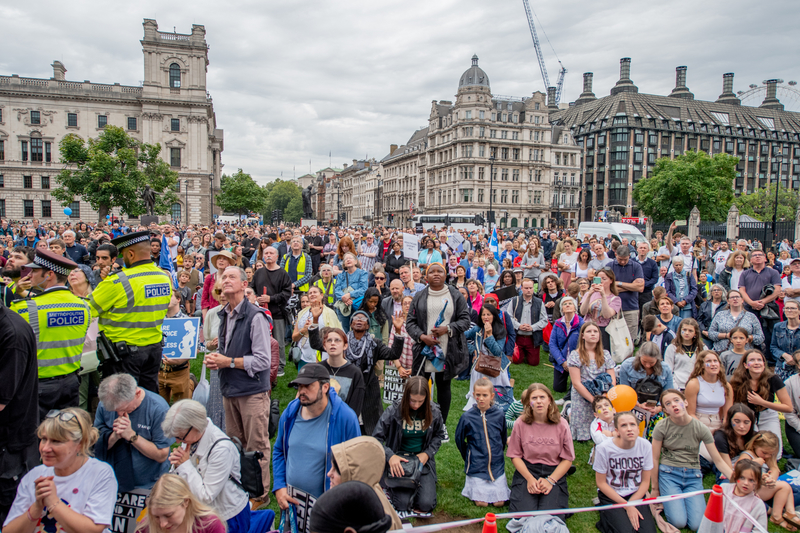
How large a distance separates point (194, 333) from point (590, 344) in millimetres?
4883

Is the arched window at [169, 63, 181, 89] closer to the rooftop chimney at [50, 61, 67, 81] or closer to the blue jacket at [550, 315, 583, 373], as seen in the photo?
the rooftop chimney at [50, 61, 67, 81]

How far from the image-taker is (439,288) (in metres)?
5.80

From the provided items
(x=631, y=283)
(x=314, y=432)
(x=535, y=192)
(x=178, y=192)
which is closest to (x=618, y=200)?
(x=535, y=192)

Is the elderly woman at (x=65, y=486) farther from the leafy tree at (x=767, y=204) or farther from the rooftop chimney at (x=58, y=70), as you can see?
the rooftop chimney at (x=58, y=70)

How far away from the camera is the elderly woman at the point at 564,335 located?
22.0 ft

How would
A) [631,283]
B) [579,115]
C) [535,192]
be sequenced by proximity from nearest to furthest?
[631,283]
[535,192]
[579,115]

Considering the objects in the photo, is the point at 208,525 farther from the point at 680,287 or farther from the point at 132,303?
the point at 680,287

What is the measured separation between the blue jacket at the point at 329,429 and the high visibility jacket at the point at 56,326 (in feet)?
6.51

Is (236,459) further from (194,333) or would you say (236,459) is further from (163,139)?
(163,139)

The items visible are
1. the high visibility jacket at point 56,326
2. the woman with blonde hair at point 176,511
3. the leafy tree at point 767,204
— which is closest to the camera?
the woman with blonde hair at point 176,511

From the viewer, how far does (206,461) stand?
11.4 ft

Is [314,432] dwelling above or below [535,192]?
below

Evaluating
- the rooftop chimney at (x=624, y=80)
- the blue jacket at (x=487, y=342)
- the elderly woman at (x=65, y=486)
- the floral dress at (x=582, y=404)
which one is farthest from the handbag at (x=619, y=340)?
the rooftop chimney at (x=624, y=80)

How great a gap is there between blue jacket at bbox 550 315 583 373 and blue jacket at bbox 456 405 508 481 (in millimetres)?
2322
